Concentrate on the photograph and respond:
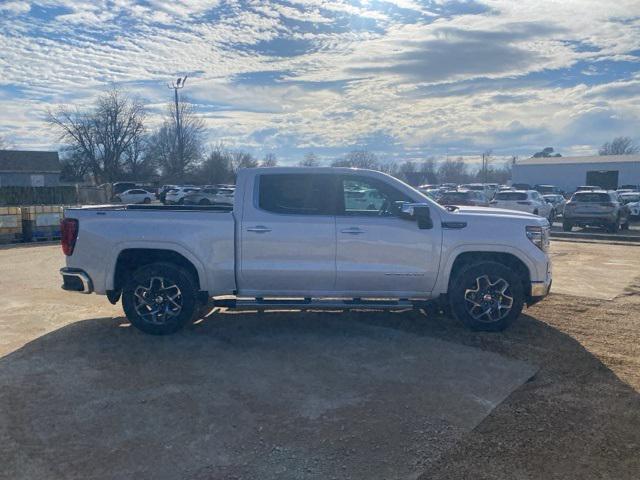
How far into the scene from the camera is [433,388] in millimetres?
4422

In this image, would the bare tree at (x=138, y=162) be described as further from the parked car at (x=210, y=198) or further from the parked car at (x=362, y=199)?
the parked car at (x=362, y=199)

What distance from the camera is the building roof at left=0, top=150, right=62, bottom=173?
6019cm

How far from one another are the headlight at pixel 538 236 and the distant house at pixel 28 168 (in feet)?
203

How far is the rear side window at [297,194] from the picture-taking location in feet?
19.3

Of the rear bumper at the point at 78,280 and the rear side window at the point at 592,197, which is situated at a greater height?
the rear side window at the point at 592,197

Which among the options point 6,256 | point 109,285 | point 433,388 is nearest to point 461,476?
point 433,388

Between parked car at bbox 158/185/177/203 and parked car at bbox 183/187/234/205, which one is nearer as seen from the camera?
parked car at bbox 183/187/234/205

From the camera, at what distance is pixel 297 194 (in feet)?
19.5

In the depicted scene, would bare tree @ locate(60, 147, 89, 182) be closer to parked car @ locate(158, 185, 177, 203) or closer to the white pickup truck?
parked car @ locate(158, 185, 177, 203)

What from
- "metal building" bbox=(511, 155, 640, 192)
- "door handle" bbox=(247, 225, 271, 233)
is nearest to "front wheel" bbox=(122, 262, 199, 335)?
"door handle" bbox=(247, 225, 271, 233)

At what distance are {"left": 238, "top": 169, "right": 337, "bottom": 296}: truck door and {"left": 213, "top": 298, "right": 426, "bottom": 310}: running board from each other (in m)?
0.14

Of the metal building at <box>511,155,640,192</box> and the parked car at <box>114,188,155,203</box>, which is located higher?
the metal building at <box>511,155,640,192</box>

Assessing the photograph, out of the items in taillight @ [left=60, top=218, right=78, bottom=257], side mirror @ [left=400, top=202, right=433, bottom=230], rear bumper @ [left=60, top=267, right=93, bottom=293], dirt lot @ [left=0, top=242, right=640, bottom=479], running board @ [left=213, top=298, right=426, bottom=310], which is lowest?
dirt lot @ [left=0, top=242, right=640, bottom=479]

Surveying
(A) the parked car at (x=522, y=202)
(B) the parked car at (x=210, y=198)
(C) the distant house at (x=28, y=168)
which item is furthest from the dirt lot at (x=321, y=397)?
(C) the distant house at (x=28, y=168)
